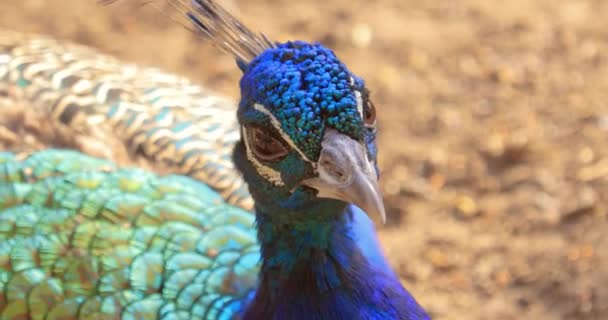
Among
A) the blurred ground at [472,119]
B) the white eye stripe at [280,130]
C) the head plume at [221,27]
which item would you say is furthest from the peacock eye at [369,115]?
the blurred ground at [472,119]

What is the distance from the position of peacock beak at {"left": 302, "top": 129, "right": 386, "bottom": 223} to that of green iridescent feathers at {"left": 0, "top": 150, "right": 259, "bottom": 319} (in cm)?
58

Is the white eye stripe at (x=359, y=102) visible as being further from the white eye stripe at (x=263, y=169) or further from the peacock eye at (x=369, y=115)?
the white eye stripe at (x=263, y=169)

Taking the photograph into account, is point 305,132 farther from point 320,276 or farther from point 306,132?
point 320,276

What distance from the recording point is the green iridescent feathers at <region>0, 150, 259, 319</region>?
6.45 ft

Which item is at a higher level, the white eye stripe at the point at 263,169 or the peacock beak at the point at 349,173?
the white eye stripe at the point at 263,169

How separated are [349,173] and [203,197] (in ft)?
2.76

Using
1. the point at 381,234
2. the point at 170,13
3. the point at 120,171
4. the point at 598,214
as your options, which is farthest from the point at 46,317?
the point at 598,214

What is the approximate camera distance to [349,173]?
4.73 feet

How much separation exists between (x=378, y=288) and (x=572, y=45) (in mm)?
2296

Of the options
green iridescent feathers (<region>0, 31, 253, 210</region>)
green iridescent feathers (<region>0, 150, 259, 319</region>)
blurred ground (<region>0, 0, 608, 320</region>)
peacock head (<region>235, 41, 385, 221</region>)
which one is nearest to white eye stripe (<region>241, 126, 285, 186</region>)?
peacock head (<region>235, 41, 385, 221</region>)

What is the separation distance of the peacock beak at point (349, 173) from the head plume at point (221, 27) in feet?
1.35

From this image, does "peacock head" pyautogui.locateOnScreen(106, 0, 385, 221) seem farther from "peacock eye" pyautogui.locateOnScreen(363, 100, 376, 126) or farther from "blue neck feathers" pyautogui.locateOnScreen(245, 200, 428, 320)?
"blue neck feathers" pyautogui.locateOnScreen(245, 200, 428, 320)

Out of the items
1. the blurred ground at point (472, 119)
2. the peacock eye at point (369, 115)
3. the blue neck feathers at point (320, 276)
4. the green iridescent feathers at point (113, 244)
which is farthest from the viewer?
the blurred ground at point (472, 119)

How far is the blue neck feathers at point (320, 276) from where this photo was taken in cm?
172
